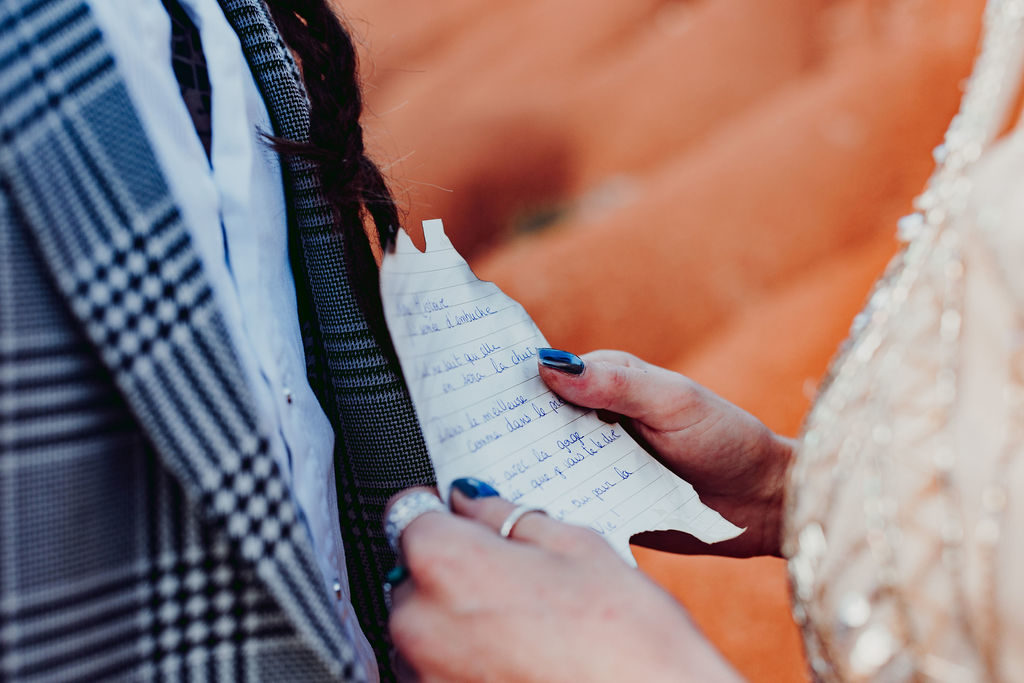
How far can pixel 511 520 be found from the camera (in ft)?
1.45

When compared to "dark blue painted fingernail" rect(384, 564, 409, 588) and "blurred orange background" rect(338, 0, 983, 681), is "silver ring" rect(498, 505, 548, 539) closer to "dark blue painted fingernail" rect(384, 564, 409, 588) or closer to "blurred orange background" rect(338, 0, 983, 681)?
"dark blue painted fingernail" rect(384, 564, 409, 588)

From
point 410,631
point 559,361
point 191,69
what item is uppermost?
point 191,69

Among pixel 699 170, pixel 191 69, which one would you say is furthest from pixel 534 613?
pixel 699 170

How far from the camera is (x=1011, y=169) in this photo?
372 mm

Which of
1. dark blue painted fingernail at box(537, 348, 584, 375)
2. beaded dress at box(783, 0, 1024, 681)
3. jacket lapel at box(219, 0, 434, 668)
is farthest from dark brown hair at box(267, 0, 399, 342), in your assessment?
beaded dress at box(783, 0, 1024, 681)

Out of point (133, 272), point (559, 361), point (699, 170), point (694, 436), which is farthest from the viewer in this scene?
point (699, 170)

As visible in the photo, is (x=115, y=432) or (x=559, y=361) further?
(x=559, y=361)

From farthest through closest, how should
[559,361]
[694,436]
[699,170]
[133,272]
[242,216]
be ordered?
1. [699,170]
2. [694,436]
3. [559,361]
4. [242,216]
5. [133,272]

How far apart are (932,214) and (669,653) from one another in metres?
0.31

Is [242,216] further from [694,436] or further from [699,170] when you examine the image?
[699,170]

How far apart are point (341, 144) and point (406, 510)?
0.26m

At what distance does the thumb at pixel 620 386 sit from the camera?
1.97 feet

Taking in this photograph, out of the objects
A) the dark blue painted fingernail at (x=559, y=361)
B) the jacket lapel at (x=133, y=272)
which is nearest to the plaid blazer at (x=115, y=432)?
the jacket lapel at (x=133, y=272)

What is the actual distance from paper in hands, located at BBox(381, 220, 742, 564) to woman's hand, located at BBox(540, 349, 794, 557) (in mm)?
26
